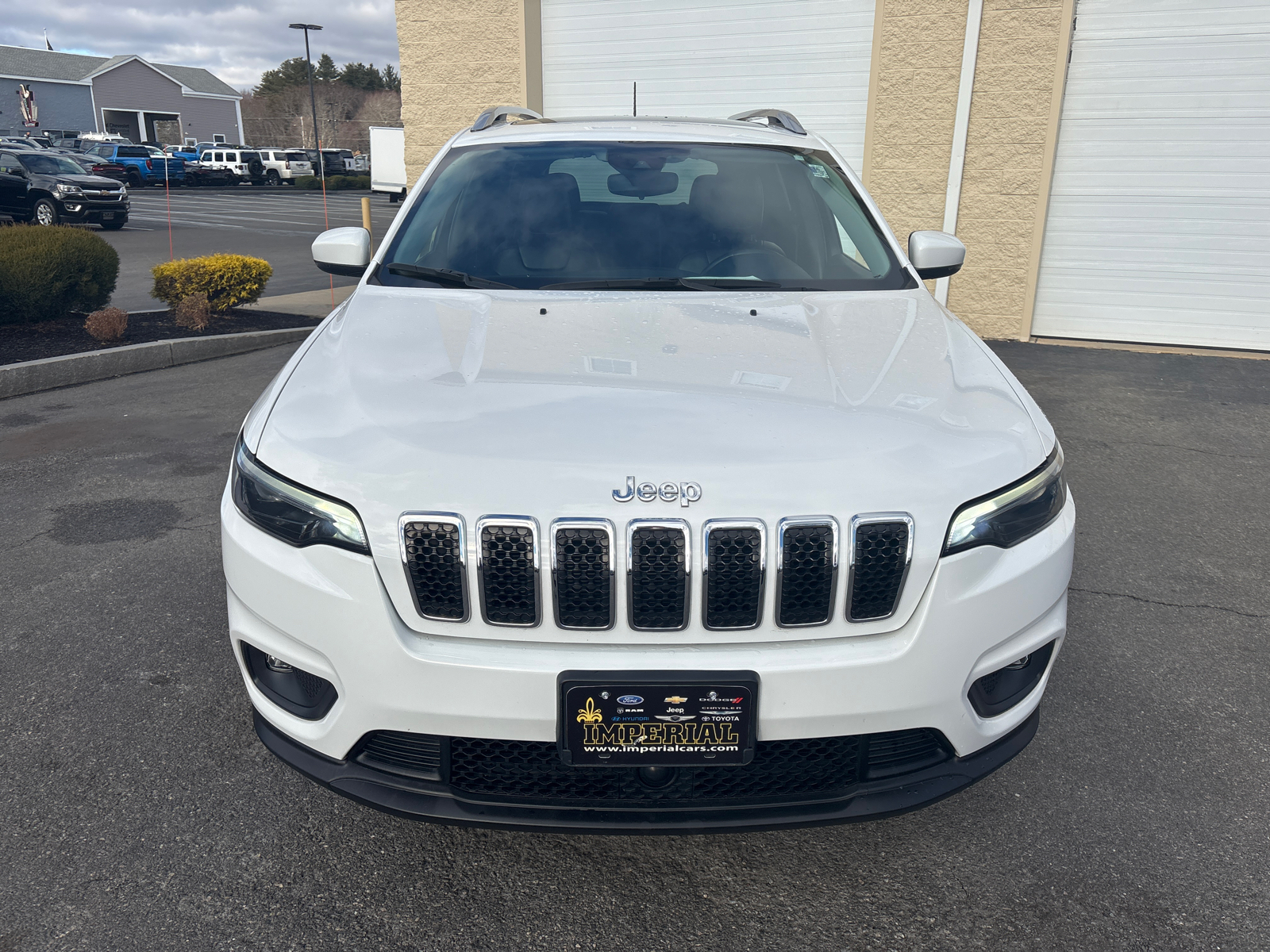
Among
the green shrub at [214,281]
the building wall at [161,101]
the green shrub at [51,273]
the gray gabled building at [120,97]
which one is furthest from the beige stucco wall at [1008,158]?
the building wall at [161,101]

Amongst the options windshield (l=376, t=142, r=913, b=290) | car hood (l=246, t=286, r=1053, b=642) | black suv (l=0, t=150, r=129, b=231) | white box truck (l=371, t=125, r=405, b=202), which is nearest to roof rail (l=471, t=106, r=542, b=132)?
windshield (l=376, t=142, r=913, b=290)

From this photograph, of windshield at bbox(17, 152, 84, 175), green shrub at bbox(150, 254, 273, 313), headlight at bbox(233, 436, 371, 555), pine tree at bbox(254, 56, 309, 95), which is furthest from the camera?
pine tree at bbox(254, 56, 309, 95)

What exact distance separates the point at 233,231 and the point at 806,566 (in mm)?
24111

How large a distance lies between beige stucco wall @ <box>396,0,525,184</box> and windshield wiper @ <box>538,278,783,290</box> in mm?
9534

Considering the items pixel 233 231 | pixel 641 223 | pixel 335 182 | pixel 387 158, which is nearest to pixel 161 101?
pixel 335 182

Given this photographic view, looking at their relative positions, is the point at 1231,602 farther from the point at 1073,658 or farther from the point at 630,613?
the point at 630,613

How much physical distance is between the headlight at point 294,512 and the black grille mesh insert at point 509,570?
261mm

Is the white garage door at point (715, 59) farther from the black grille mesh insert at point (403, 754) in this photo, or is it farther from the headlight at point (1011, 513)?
the black grille mesh insert at point (403, 754)

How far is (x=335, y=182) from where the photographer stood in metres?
46.8

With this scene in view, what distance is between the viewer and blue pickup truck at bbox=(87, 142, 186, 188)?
43.4m

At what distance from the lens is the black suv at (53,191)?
20625mm

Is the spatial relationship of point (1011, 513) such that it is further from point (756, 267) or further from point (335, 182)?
point (335, 182)

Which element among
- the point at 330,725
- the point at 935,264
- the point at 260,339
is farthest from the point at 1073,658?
the point at 260,339

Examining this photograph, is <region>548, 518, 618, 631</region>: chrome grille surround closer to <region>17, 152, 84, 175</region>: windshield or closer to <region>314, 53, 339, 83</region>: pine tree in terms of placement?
<region>17, 152, 84, 175</region>: windshield
